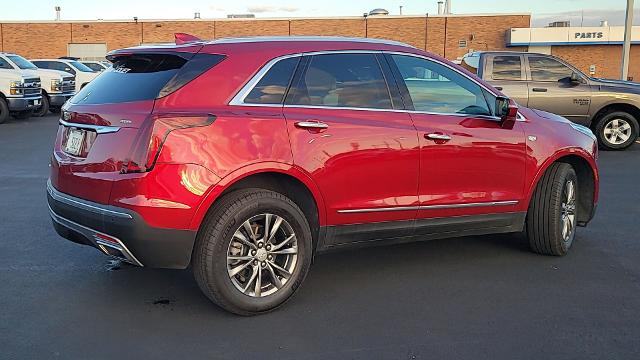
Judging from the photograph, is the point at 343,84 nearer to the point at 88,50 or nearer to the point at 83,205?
the point at 83,205

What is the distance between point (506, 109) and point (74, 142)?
10.7ft

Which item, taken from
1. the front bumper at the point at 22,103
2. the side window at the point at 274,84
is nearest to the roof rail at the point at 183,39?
the side window at the point at 274,84

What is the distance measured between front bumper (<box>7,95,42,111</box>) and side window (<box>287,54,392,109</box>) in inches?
635

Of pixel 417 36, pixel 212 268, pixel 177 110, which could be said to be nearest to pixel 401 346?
pixel 212 268

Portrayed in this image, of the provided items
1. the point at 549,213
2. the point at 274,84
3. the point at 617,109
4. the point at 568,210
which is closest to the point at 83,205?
the point at 274,84

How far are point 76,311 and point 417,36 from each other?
159 ft

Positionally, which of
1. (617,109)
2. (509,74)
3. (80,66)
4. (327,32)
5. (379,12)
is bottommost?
(617,109)

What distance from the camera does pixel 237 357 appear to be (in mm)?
3656

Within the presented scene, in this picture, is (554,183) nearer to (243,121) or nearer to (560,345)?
(560,345)

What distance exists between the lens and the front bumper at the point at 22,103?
18203mm

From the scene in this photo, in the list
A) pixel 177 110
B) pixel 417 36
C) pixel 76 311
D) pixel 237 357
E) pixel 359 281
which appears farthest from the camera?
pixel 417 36

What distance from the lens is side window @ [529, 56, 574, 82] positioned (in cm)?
1272

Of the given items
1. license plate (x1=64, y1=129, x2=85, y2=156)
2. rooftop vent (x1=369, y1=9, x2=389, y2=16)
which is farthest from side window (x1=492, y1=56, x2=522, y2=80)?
rooftop vent (x1=369, y1=9, x2=389, y2=16)

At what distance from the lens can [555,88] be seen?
12.7 metres
